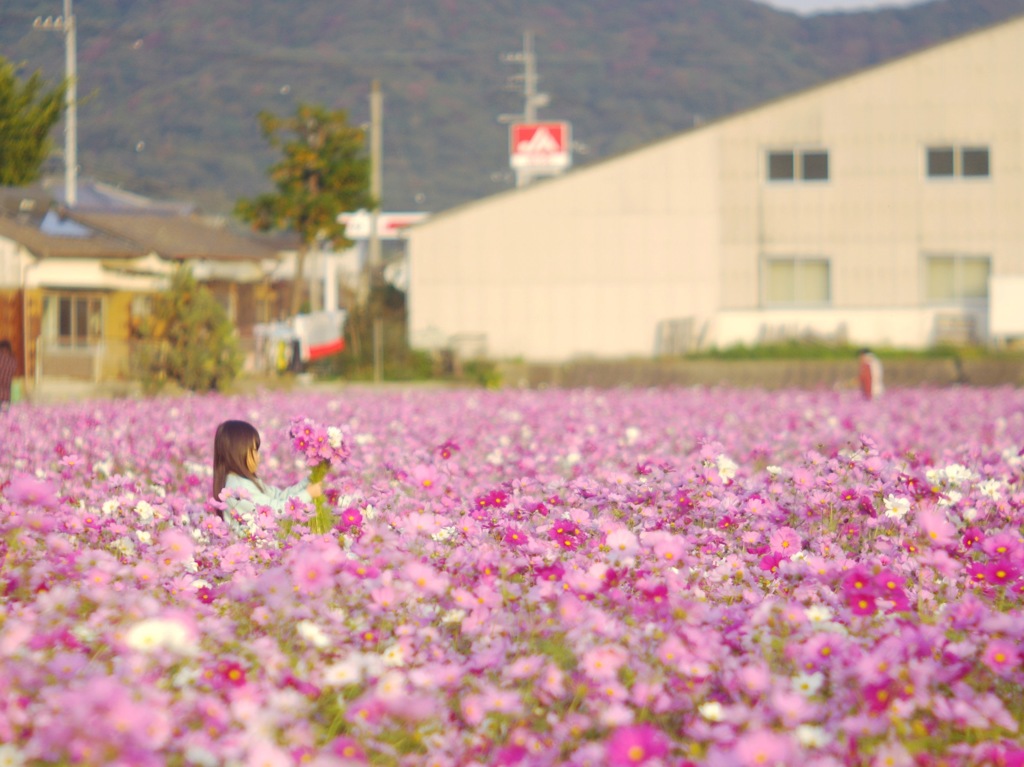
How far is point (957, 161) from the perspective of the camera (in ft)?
105

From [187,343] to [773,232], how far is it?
15091 mm

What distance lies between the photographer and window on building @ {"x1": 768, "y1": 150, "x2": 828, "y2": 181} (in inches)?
1272

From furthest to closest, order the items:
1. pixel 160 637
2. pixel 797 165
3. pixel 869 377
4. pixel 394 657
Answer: pixel 797 165
pixel 869 377
pixel 394 657
pixel 160 637

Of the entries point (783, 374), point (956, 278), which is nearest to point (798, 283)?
point (956, 278)

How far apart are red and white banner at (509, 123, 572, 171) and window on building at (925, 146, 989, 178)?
83.2 ft

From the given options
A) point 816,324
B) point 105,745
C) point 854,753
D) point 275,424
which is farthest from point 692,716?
point 816,324

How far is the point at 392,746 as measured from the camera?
11.6 ft

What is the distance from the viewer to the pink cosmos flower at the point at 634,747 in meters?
3.10

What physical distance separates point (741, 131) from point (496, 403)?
16007 millimetres

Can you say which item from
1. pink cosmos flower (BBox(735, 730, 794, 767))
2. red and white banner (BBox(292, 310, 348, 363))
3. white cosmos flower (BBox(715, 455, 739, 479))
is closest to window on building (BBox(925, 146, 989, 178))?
red and white banner (BBox(292, 310, 348, 363))

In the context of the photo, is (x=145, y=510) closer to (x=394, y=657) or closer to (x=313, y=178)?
(x=394, y=657)

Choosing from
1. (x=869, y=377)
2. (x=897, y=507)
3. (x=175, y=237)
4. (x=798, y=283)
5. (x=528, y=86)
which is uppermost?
(x=528, y=86)

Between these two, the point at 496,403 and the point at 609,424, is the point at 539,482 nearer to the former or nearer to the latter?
the point at 609,424

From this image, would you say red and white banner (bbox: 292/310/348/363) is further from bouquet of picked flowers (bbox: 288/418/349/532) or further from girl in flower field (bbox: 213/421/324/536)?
bouquet of picked flowers (bbox: 288/418/349/532)
